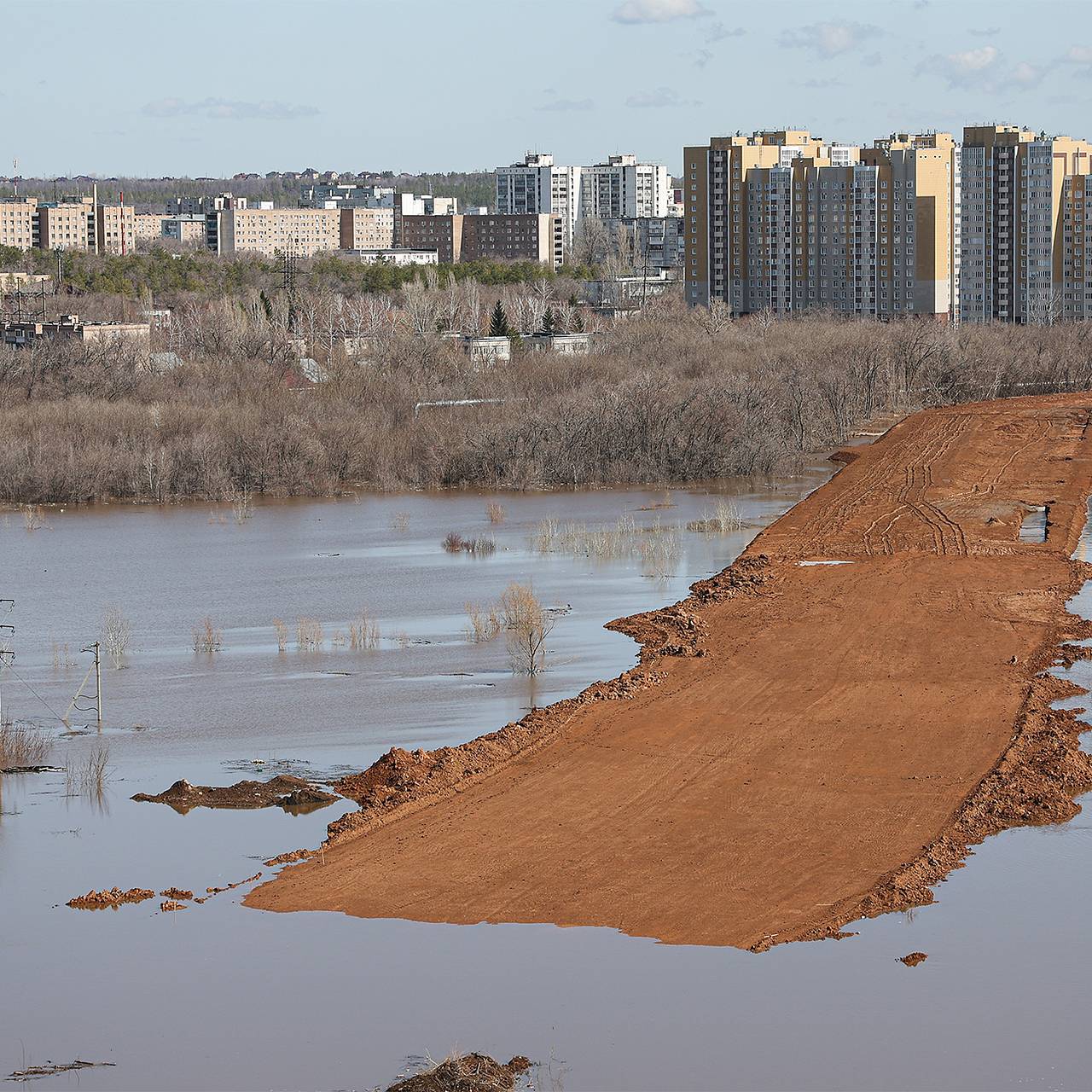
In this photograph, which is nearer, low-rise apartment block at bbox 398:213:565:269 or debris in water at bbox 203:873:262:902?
debris in water at bbox 203:873:262:902

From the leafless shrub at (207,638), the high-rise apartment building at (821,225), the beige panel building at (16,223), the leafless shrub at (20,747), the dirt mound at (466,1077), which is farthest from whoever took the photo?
the beige panel building at (16,223)

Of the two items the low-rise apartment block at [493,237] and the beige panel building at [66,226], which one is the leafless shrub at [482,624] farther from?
the beige panel building at [66,226]

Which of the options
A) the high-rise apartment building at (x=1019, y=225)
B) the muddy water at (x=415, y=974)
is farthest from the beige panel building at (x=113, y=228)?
the muddy water at (x=415, y=974)

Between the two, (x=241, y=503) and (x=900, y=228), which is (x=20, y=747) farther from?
(x=900, y=228)

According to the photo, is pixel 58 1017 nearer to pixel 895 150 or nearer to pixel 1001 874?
pixel 1001 874

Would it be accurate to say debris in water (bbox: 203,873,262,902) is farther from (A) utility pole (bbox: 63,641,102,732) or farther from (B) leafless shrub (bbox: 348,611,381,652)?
(B) leafless shrub (bbox: 348,611,381,652)

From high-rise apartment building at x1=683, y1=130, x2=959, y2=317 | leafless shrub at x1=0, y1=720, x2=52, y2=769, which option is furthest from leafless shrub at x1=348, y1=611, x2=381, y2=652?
high-rise apartment building at x1=683, y1=130, x2=959, y2=317

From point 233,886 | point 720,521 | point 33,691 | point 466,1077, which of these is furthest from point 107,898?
point 720,521
